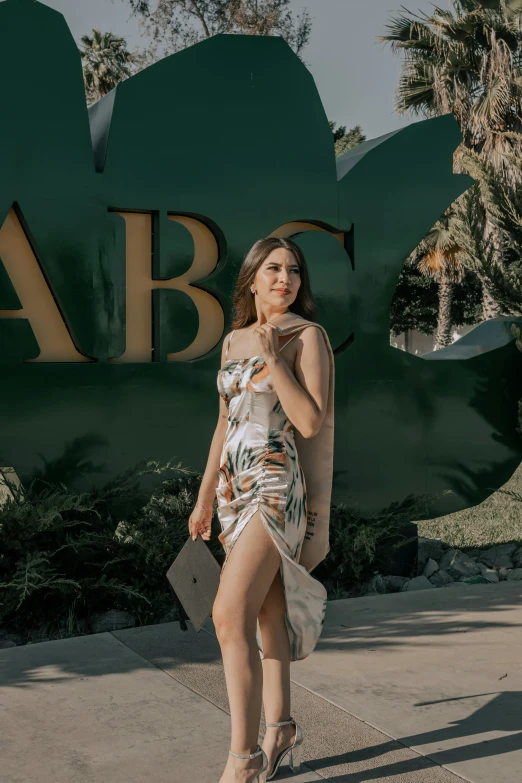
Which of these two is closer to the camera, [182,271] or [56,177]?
[56,177]

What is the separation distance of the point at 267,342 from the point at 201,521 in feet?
2.59

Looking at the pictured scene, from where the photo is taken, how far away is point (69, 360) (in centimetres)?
571

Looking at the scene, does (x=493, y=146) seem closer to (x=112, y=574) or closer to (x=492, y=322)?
(x=492, y=322)

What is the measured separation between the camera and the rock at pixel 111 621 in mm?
5020

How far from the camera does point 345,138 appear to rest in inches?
1251

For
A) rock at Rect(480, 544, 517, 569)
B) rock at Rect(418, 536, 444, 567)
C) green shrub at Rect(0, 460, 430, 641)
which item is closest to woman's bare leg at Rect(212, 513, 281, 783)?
green shrub at Rect(0, 460, 430, 641)

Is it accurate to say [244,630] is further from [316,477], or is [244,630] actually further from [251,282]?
[251,282]

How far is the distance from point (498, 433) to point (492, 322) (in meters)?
0.94

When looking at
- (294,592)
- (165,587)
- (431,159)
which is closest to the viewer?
(294,592)

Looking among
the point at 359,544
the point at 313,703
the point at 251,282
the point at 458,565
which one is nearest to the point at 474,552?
the point at 458,565

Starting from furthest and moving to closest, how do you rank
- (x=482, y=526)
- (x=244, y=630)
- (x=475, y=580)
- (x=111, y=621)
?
(x=482, y=526)
(x=475, y=580)
(x=111, y=621)
(x=244, y=630)

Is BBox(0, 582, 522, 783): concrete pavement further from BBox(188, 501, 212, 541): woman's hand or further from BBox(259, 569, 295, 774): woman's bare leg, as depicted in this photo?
BBox(188, 501, 212, 541): woman's hand

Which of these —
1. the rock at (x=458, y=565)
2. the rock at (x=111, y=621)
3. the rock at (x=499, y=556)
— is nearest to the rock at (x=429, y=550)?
the rock at (x=458, y=565)

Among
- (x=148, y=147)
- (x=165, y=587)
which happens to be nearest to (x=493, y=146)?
(x=148, y=147)
